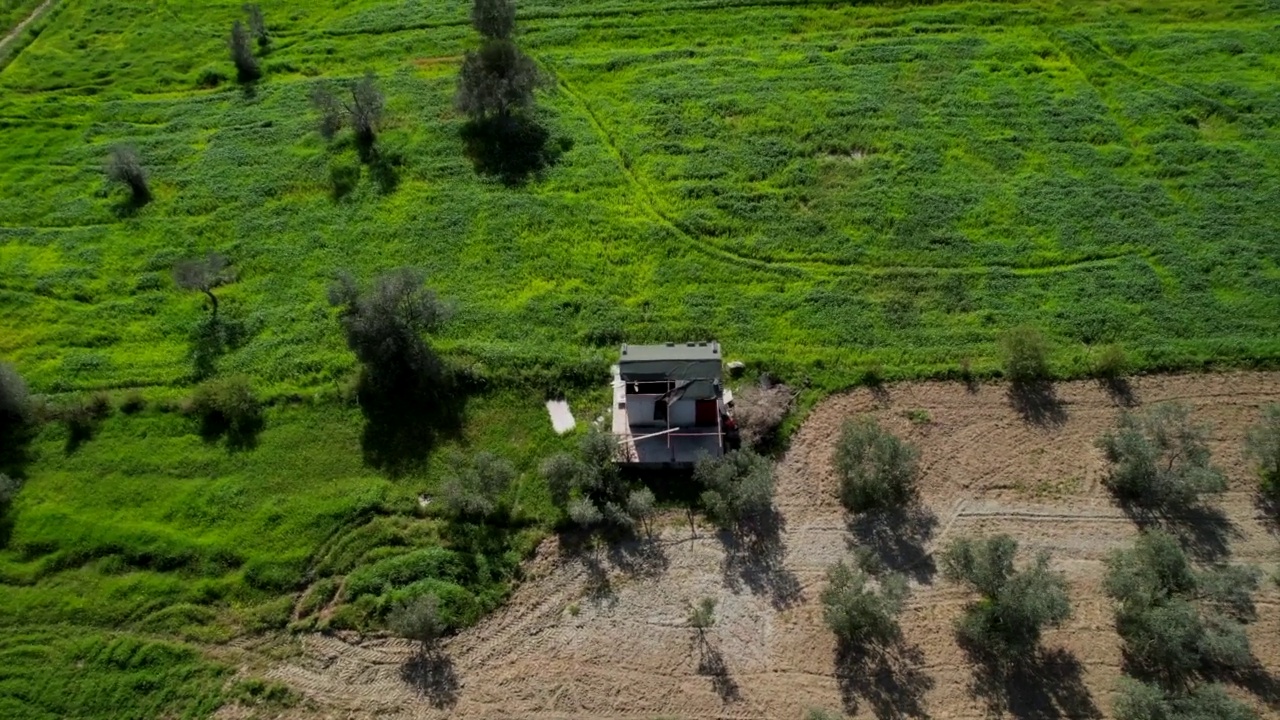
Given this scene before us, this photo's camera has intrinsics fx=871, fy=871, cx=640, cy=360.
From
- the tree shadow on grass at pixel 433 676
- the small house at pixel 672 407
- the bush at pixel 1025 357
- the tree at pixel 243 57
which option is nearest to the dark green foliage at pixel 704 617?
the small house at pixel 672 407

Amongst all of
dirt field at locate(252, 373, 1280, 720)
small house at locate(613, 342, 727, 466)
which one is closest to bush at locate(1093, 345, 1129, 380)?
dirt field at locate(252, 373, 1280, 720)

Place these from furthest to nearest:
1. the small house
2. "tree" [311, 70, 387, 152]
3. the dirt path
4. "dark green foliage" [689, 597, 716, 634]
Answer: the dirt path, "tree" [311, 70, 387, 152], the small house, "dark green foliage" [689, 597, 716, 634]

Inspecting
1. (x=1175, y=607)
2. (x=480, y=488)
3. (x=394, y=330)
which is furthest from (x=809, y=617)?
(x=394, y=330)

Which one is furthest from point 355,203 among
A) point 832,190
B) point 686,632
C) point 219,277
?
point 686,632

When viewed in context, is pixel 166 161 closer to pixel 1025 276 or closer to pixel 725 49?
pixel 725 49

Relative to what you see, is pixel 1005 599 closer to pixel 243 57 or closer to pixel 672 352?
pixel 672 352

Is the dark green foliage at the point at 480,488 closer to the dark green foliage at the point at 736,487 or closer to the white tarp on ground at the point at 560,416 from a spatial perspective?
the white tarp on ground at the point at 560,416

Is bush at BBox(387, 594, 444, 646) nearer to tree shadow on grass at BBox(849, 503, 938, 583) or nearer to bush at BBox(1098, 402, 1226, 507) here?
tree shadow on grass at BBox(849, 503, 938, 583)
